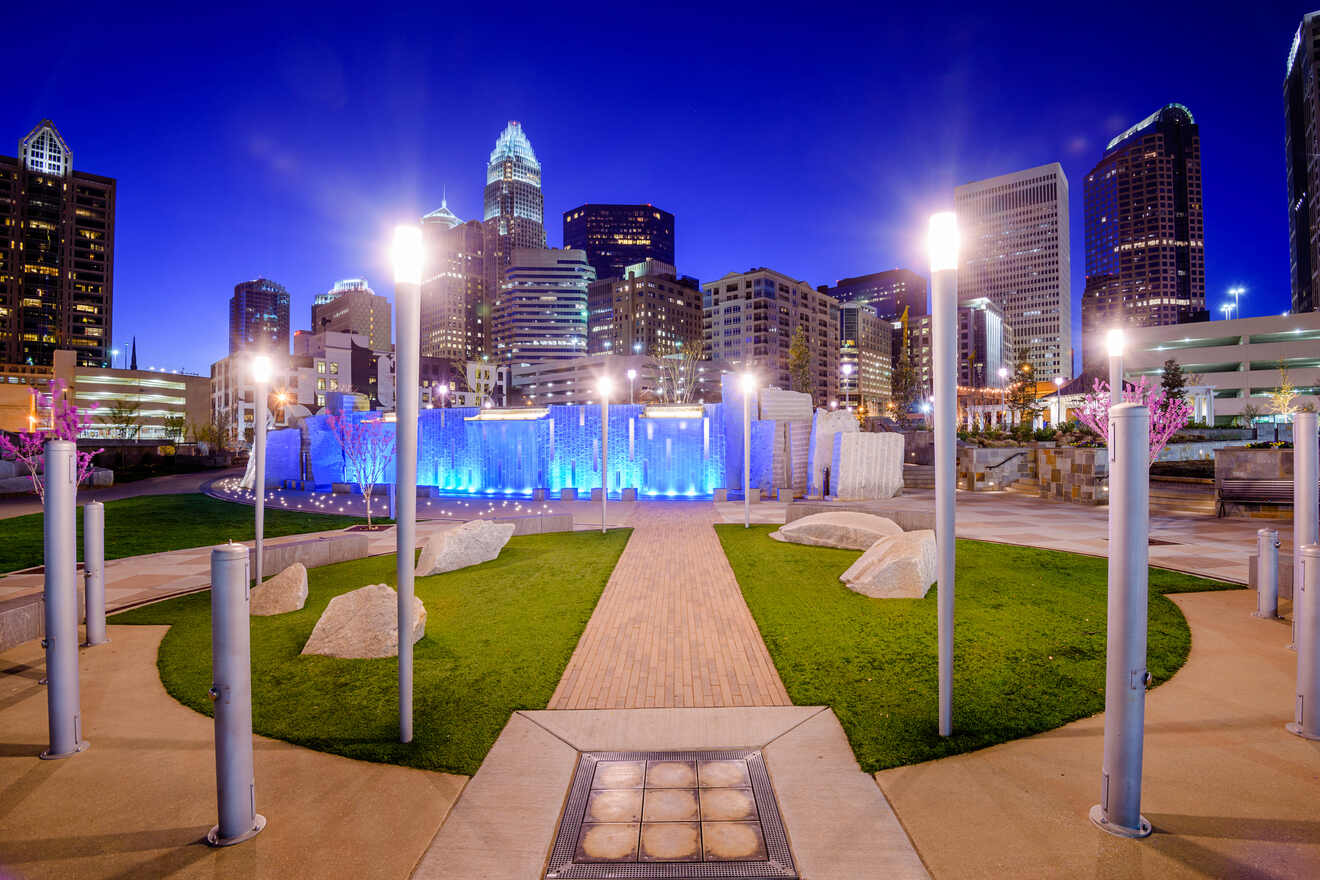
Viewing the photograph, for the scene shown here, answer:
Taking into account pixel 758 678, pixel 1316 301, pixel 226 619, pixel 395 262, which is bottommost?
pixel 758 678

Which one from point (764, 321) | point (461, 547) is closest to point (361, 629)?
point (461, 547)

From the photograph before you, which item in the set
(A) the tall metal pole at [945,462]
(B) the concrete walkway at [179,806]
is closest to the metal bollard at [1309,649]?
(A) the tall metal pole at [945,462]

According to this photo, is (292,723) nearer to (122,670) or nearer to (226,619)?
(226,619)

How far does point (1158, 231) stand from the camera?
190250 millimetres

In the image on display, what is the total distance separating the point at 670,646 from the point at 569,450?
63.7ft

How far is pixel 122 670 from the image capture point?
5.70 meters

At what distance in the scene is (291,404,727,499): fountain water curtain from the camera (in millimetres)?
24312

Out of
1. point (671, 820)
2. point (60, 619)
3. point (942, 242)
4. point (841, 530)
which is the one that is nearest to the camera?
point (671, 820)

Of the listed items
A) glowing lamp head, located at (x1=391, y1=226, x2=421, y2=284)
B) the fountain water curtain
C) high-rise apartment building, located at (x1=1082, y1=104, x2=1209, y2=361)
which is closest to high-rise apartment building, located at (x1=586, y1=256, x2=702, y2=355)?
the fountain water curtain

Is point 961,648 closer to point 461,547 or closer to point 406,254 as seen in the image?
point 406,254

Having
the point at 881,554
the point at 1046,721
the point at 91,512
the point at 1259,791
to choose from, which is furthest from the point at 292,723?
the point at 881,554

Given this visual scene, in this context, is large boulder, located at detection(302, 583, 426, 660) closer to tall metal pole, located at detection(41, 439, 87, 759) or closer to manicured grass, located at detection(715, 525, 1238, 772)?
tall metal pole, located at detection(41, 439, 87, 759)

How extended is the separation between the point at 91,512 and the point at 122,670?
1.88 metres

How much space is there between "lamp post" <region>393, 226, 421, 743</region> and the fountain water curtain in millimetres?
19706
